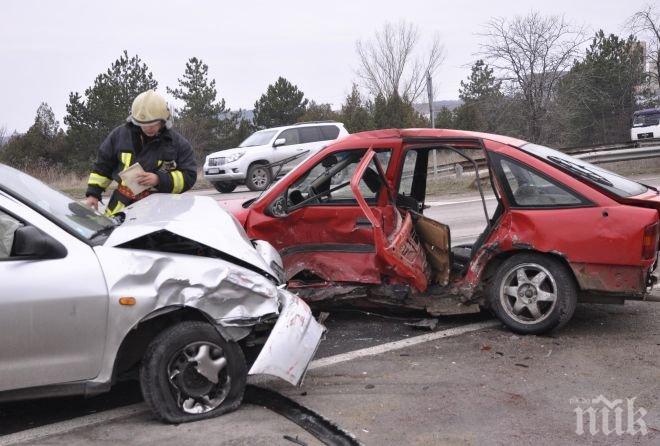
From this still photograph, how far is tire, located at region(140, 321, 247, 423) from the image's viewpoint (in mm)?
3699

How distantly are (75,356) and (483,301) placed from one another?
3.18 m

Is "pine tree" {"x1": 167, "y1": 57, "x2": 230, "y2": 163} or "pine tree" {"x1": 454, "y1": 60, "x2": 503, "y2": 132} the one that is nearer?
"pine tree" {"x1": 454, "y1": 60, "x2": 503, "y2": 132}

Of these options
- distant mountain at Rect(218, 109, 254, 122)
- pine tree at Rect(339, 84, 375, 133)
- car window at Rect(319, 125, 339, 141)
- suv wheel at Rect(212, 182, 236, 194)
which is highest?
distant mountain at Rect(218, 109, 254, 122)

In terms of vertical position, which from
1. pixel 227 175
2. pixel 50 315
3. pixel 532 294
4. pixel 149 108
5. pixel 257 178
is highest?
pixel 149 108

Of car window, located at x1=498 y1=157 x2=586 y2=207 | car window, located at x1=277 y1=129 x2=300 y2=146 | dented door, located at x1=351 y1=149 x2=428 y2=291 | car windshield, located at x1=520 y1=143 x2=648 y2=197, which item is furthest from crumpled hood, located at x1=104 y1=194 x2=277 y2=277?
car window, located at x1=277 y1=129 x2=300 y2=146

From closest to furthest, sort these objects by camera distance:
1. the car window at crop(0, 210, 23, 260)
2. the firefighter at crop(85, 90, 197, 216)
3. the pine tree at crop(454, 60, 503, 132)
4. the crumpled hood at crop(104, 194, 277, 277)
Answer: the car window at crop(0, 210, 23, 260) < the crumpled hood at crop(104, 194, 277, 277) < the firefighter at crop(85, 90, 197, 216) < the pine tree at crop(454, 60, 503, 132)

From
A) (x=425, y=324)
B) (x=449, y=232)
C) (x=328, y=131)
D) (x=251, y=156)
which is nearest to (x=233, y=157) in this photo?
(x=251, y=156)

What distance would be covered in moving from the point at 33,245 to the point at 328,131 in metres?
17.3

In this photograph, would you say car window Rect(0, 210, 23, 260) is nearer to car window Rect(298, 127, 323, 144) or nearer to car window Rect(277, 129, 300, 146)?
car window Rect(277, 129, 300, 146)

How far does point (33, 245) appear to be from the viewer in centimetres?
348

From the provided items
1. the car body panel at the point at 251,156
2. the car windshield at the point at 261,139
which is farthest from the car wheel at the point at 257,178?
the car windshield at the point at 261,139

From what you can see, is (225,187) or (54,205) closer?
(54,205)

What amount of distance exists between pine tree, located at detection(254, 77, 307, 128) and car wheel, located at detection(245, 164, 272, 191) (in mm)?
25442

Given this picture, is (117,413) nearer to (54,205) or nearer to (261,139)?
(54,205)
